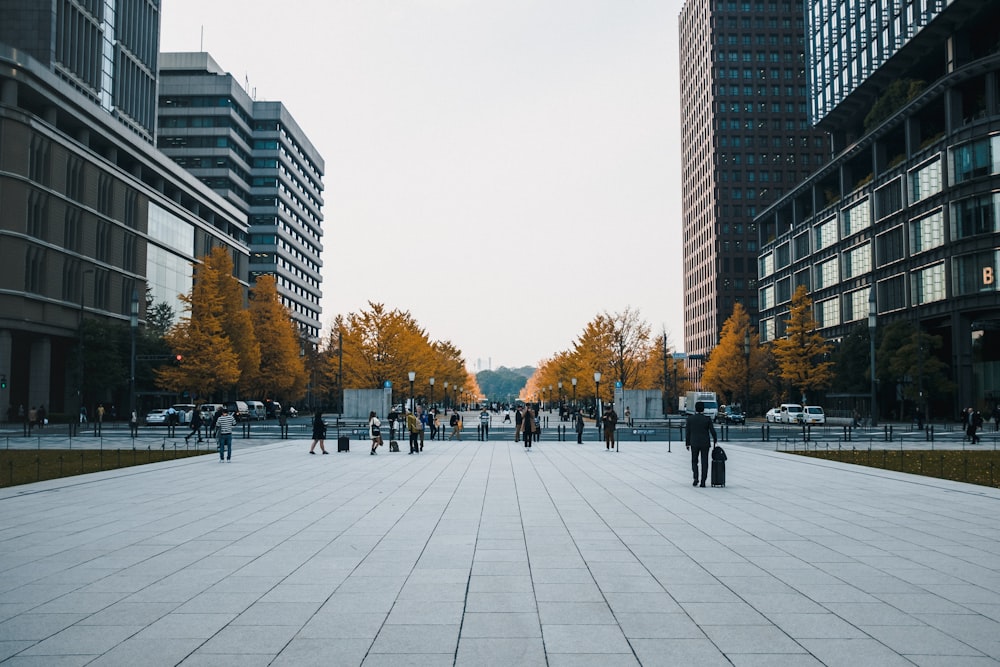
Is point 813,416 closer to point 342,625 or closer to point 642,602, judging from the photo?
point 642,602

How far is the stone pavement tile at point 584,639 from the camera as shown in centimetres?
641

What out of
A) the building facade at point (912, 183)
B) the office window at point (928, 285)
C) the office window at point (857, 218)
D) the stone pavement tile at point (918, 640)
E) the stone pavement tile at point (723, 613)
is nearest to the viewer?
the stone pavement tile at point (918, 640)

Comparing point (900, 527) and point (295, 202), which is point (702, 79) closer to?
point (295, 202)

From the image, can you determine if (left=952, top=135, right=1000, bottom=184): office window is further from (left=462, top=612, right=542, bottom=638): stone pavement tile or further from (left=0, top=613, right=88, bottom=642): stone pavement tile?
(left=0, top=613, right=88, bottom=642): stone pavement tile

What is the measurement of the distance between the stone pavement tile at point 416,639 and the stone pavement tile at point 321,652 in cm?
15

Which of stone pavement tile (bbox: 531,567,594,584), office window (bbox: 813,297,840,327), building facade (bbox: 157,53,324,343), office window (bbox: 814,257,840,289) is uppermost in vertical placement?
building facade (bbox: 157,53,324,343)

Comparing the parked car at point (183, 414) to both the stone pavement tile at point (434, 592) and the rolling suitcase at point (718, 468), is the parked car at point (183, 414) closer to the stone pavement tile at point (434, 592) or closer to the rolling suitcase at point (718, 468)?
the rolling suitcase at point (718, 468)

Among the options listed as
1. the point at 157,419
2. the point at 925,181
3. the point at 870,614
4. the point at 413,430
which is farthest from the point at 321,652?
the point at 925,181

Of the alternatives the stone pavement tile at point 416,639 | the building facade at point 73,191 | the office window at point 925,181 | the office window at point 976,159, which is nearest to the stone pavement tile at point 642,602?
the stone pavement tile at point 416,639

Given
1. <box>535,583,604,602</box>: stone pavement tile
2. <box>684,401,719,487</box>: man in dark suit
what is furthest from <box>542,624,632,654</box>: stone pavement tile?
<box>684,401,719,487</box>: man in dark suit

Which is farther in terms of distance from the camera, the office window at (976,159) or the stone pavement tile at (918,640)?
the office window at (976,159)

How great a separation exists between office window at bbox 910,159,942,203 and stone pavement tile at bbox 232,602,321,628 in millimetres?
65417

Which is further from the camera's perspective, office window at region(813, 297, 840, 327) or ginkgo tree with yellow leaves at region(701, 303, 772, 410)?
ginkgo tree with yellow leaves at region(701, 303, 772, 410)

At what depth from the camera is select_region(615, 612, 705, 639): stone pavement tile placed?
681cm
